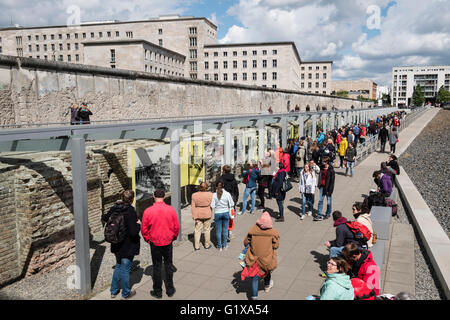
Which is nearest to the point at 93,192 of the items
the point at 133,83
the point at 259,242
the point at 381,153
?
the point at 259,242

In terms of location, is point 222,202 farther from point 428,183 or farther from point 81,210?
point 428,183

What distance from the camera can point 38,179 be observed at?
6371mm

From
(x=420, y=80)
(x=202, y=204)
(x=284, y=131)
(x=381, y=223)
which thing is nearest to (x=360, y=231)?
(x=381, y=223)

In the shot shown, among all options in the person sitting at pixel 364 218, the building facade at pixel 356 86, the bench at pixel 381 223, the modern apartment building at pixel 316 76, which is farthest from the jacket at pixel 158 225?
the building facade at pixel 356 86

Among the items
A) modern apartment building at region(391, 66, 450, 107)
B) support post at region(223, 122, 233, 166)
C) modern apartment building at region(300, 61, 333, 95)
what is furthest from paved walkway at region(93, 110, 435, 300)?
modern apartment building at region(391, 66, 450, 107)

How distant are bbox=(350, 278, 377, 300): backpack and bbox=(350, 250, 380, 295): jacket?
415 mm

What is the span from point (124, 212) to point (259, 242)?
6.26 feet

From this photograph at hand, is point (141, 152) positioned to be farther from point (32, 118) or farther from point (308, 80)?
point (308, 80)

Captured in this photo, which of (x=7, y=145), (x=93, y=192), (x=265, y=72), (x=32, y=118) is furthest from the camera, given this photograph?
(x=265, y=72)

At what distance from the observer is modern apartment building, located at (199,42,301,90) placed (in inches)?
3536

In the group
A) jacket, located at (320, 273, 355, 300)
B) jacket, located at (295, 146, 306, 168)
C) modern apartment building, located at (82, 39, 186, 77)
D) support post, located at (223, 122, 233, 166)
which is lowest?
jacket, located at (320, 273, 355, 300)

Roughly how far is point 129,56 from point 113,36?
41.5m

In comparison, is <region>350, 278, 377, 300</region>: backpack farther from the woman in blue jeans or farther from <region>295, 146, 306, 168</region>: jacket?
<region>295, 146, 306, 168</region>: jacket

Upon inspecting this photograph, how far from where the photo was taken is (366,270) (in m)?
4.72
